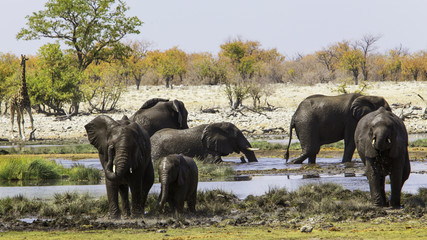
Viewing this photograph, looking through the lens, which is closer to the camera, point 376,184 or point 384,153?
point 384,153

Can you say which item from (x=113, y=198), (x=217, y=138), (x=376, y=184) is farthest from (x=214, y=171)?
(x=113, y=198)

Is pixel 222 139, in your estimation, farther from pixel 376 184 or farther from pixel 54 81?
pixel 54 81

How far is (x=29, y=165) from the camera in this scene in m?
20.2

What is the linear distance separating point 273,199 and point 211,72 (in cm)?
6145

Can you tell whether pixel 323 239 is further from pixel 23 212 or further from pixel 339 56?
pixel 339 56

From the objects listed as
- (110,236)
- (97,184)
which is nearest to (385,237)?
(110,236)

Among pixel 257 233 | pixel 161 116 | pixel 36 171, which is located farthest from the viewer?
pixel 161 116

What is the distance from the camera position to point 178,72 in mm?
80812

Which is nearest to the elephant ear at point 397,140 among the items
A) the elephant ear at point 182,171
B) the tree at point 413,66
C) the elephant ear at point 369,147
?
the elephant ear at point 369,147

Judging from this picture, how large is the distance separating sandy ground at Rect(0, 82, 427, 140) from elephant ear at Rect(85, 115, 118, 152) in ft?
97.1

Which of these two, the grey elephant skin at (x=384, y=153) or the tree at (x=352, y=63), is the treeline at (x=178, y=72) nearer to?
the tree at (x=352, y=63)

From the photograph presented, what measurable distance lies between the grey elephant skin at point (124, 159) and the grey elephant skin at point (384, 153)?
3538mm

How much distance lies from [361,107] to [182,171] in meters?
10.6

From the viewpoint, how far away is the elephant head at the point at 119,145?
10570mm
